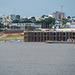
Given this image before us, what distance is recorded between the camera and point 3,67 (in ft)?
66.9

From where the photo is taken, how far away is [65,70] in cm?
1961

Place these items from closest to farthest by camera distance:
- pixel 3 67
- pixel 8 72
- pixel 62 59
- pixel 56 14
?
1. pixel 8 72
2. pixel 3 67
3. pixel 62 59
4. pixel 56 14

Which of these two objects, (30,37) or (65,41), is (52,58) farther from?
(30,37)

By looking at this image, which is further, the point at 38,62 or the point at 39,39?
the point at 39,39

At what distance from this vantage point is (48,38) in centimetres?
4462

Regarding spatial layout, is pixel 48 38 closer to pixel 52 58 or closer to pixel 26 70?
pixel 52 58

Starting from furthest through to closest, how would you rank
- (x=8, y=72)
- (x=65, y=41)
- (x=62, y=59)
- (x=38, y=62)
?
(x=65, y=41)
(x=62, y=59)
(x=38, y=62)
(x=8, y=72)

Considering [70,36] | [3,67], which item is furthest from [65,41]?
[3,67]

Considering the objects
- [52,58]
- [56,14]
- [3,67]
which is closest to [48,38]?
[52,58]

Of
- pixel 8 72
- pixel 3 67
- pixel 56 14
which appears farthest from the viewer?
pixel 56 14

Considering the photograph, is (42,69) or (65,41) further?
(65,41)

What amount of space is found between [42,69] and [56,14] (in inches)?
5044

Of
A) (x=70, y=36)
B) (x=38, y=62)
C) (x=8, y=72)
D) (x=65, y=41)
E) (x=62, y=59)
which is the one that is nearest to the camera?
(x=8, y=72)

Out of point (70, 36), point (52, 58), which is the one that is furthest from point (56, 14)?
point (52, 58)
